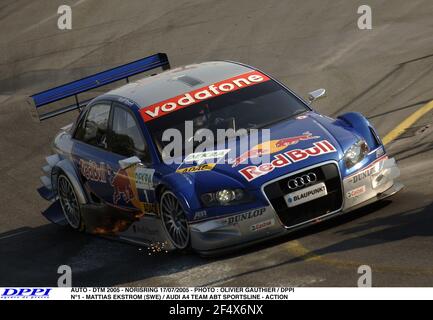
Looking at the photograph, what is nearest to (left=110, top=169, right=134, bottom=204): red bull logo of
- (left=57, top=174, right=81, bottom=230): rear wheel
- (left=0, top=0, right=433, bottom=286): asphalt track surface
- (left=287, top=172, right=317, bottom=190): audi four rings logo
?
(left=0, top=0, right=433, bottom=286): asphalt track surface

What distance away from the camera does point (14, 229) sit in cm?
1269

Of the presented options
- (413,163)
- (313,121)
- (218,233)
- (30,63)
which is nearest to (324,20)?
(30,63)

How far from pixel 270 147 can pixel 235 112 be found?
1.00m

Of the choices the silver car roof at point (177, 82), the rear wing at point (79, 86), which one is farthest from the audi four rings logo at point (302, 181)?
the rear wing at point (79, 86)

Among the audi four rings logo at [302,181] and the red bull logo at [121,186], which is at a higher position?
the audi four rings logo at [302,181]

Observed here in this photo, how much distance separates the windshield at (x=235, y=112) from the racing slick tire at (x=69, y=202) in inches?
68.3

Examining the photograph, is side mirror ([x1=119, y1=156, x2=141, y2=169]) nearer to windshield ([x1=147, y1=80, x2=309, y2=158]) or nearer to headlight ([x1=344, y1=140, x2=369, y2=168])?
windshield ([x1=147, y1=80, x2=309, y2=158])

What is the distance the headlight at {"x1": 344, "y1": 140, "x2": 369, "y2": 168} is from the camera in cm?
983

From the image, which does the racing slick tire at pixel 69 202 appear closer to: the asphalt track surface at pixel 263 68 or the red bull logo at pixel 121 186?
the asphalt track surface at pixel 263 68

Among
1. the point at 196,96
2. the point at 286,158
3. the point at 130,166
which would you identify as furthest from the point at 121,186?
the point at 286,158

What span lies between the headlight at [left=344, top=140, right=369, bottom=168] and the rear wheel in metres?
3.52

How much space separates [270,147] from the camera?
10023 mm

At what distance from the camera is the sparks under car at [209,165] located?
31.1ft
